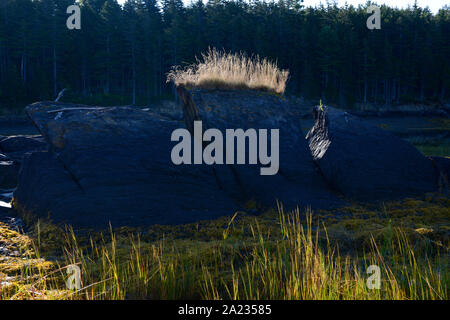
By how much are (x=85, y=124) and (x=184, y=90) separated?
82.5 inches

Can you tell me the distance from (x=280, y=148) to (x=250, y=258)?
3.67 m

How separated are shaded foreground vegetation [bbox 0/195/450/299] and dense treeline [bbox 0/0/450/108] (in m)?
44.8

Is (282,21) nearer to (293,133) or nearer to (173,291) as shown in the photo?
(293,133)

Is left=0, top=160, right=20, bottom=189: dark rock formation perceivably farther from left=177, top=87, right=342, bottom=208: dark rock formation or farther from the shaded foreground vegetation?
left=177, top=87, right=342, bottom=208: dark rock formation
